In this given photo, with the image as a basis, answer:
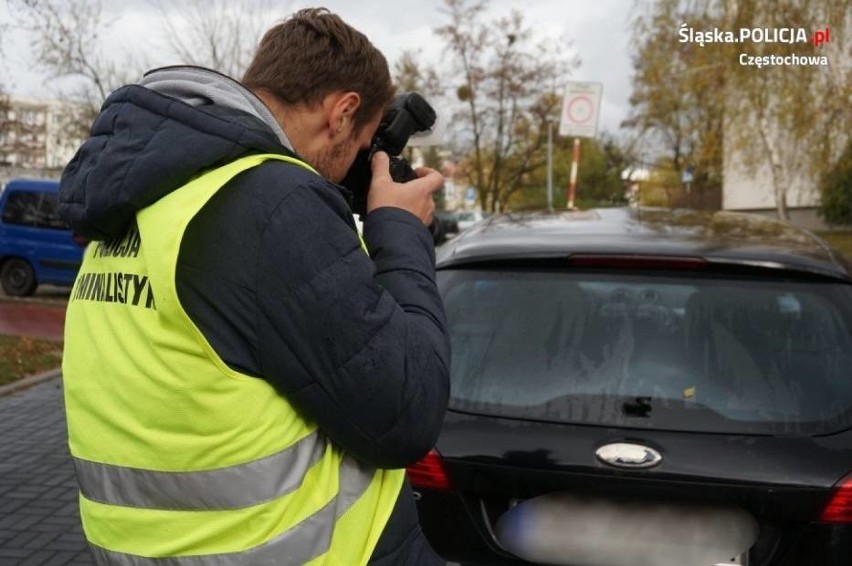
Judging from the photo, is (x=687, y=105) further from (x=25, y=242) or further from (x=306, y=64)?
(x=306, y=64)

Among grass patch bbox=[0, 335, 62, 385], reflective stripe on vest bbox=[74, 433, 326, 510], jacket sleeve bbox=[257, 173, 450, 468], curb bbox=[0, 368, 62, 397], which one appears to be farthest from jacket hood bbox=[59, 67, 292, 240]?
grass patch bbox=[0, 335, 62, 385]

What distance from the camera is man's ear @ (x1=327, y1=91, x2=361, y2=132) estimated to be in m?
1.54

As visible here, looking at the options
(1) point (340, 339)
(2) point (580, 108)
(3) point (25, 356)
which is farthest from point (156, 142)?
(2) point (580, 108)

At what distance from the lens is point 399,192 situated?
1.62 meters

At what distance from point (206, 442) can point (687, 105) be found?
28.1 metres

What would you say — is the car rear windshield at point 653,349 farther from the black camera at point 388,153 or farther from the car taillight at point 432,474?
the black camera at point 388,153

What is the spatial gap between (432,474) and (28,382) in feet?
25.0

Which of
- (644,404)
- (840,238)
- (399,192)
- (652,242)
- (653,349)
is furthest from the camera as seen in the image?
(840,238)

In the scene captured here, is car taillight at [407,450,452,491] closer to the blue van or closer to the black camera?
the black camera

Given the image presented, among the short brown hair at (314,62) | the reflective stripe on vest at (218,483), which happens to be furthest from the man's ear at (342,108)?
the reflective stripe on vest at (218,483)

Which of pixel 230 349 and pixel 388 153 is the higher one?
pixel 388 153

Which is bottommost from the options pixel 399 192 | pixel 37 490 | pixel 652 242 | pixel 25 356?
pixel 25 356

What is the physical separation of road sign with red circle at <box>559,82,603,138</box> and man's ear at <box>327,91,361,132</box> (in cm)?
1348

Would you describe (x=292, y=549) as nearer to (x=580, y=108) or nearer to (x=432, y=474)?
(x=432, y=474)
